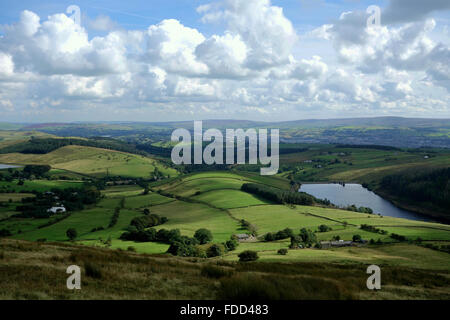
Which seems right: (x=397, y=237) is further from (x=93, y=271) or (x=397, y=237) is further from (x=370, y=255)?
(x=93, y=271)

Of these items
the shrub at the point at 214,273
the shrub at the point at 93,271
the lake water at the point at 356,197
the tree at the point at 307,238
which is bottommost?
the lake water at the point at 356,197

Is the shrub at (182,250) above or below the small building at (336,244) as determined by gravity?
above

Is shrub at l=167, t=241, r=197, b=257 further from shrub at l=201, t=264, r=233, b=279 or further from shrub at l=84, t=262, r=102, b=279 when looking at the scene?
shrub at l=84, t=262, r=102, b=279

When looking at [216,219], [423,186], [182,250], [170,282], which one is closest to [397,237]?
[182,250]

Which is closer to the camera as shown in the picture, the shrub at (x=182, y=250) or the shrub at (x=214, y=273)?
the shrub at (x=214, y=273)

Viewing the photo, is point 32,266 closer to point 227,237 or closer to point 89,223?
point 227,237

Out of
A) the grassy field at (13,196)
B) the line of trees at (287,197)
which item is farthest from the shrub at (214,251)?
the grassy field at (13,196)

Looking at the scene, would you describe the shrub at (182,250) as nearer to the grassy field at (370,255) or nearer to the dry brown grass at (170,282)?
the grassy field at (370,255)
